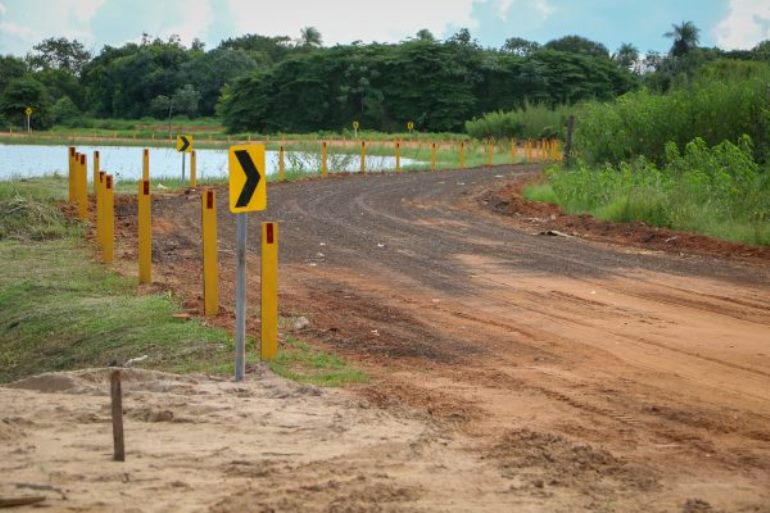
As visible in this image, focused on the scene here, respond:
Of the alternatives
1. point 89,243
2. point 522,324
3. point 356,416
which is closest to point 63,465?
point 356,416

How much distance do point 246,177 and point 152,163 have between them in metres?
44.0

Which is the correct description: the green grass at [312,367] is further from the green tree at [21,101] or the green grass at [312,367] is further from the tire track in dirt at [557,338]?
the green tree at [21,101]

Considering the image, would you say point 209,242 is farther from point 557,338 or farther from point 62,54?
point 62,54

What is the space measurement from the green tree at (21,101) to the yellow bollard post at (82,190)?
6793cm

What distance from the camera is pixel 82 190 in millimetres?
22812

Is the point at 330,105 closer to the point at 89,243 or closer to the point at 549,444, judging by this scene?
the point at 89,243

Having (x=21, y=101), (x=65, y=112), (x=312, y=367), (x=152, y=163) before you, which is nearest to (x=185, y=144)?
(x=152, y=163)

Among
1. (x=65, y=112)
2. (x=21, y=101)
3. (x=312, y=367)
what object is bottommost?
(x=312, y=367)

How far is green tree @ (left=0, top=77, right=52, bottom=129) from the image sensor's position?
88500 millimetres

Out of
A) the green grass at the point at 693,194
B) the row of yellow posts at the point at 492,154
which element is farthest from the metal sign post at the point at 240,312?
the row of yellow posts at the point at 492,154

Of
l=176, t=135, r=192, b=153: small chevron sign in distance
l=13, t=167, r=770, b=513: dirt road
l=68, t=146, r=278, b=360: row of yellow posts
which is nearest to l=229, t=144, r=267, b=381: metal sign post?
l=68, t=146, r=278, b=360: row of yellow posts

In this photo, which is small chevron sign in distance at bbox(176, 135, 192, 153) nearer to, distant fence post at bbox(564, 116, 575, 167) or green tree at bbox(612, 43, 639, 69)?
distant fence post at bbox(564, 116, 575, 167)

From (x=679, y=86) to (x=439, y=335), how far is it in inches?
848

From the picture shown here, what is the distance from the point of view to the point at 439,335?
10969 millimetres
